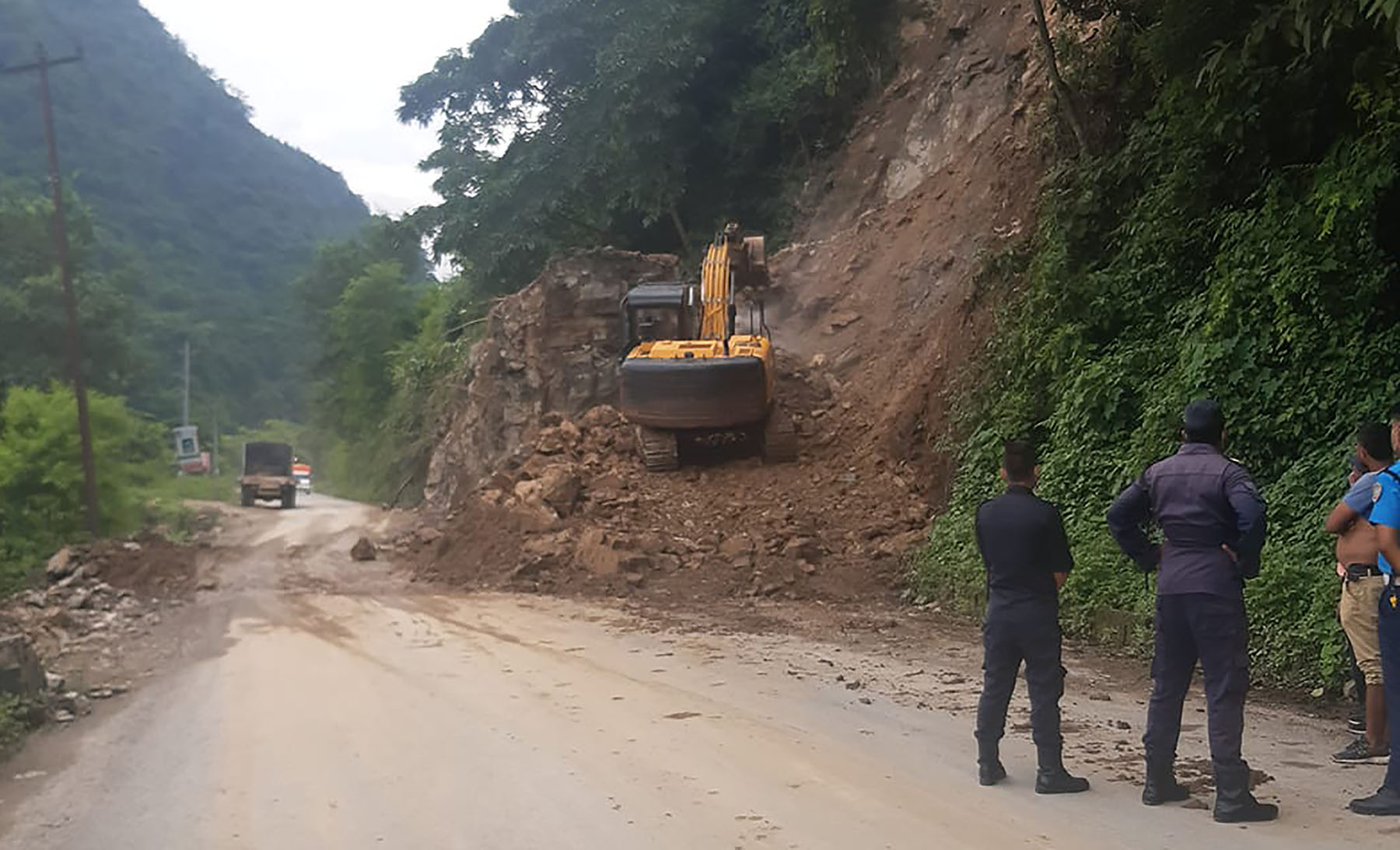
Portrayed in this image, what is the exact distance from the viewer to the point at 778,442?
18.7 meters

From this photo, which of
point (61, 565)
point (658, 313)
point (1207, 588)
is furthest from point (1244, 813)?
point (61, 565)

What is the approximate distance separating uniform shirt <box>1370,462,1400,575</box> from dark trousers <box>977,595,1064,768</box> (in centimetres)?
148

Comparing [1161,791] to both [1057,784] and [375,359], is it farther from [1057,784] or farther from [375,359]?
[375,359]

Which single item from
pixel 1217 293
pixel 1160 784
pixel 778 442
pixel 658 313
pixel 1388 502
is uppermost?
pixel 658 313

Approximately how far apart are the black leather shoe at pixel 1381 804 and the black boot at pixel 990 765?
1.60m

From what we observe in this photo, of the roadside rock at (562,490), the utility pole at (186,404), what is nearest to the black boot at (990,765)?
the roadside rock at (562,490)

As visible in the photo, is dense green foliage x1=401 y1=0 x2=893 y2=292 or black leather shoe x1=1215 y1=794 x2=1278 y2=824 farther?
dense green foliage x1=401 y1=0 x2=893 y2=292

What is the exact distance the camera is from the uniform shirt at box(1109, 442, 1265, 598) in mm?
5316

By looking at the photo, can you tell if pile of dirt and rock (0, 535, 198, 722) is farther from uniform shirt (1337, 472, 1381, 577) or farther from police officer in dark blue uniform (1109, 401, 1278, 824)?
uniform shirt (1337, 472, 1381, 577)

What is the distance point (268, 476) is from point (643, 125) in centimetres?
1955

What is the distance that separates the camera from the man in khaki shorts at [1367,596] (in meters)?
6.14

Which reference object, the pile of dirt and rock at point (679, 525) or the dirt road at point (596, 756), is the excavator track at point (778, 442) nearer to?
the pile of dirt and rock at point (679, 525)

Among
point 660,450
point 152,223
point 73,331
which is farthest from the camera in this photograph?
point 152,223

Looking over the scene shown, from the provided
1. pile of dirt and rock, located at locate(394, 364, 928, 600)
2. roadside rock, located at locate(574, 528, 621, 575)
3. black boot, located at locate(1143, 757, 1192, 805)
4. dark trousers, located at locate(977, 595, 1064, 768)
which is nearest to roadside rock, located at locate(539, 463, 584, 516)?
pile of dirt and rock, located at locate(394, 364, 928, 600)
